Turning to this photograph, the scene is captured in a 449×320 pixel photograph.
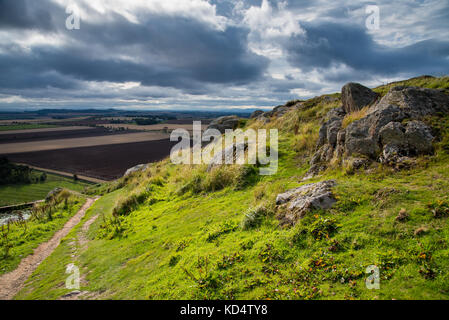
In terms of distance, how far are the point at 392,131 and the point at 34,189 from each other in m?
67.1

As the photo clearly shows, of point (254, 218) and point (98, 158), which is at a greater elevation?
point (254, 218)

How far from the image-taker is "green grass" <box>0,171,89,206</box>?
153 ft

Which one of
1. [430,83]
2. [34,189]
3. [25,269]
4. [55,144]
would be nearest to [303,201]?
[25,269]

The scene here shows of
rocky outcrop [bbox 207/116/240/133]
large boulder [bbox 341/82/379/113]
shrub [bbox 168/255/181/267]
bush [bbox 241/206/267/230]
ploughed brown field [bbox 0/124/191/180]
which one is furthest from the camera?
ploughed brown field [bbox 0/124/191/180]

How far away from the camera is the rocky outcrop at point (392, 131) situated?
8352mm

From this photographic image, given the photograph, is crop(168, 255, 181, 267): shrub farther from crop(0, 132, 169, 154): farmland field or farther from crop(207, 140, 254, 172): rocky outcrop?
crop(0, 132, 169, 154): farmland field

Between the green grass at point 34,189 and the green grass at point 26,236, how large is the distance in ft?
111

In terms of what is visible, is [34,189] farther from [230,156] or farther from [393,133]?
[393,133]

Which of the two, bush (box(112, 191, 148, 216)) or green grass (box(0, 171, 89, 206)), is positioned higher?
bush (box(112, 191, 148, 216))

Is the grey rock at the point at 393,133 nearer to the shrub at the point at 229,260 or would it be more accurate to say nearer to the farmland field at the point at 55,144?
the shrub at the point at 229,260

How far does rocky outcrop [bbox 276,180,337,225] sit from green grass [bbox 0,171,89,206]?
5205 centimetres

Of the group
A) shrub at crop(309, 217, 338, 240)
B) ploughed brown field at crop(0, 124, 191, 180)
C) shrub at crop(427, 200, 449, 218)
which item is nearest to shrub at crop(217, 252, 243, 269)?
shrub at crop(309, 217, 338, 240)

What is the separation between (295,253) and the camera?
5.52m
